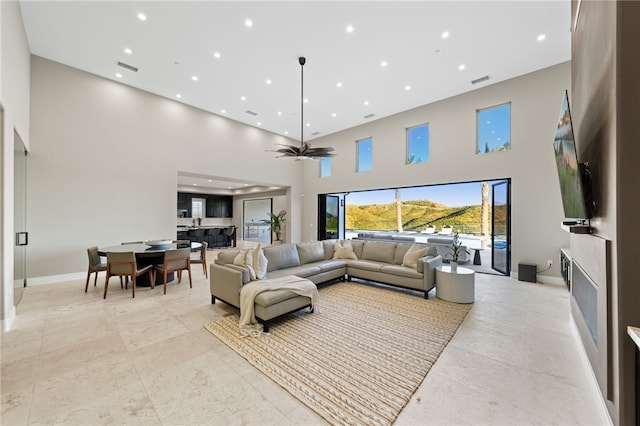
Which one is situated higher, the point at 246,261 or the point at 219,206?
the point at 219,206

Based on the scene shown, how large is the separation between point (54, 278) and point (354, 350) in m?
6.39

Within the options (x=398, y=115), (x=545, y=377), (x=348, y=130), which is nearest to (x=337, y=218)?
(x=348, y=130)

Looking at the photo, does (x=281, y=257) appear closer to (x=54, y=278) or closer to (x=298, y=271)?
(x=298, y=271)

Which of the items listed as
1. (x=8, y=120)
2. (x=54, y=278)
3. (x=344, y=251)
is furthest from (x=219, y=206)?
(x=8, y=120)

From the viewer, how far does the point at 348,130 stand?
30.2 ft

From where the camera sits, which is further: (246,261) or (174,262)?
(174,262)

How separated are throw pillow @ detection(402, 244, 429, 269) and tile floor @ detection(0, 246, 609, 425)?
1251mm

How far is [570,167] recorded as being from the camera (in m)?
2.20

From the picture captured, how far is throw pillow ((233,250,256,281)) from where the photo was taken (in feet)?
12.1

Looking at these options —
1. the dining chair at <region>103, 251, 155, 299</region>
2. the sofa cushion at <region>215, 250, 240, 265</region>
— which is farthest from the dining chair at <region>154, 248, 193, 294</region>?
the sofa cushion at <region>215, 250, 240, 265</region>

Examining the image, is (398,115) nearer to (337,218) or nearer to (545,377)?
(337,218)

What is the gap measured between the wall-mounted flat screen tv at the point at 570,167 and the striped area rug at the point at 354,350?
1849 mm

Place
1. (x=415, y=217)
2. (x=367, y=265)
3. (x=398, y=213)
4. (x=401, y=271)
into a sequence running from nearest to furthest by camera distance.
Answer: (x=401, y=271) < (x=367, y=265) < (x=415, y=217) < (x=398, y=213)

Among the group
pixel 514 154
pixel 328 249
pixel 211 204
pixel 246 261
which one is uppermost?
pixel 514 154
